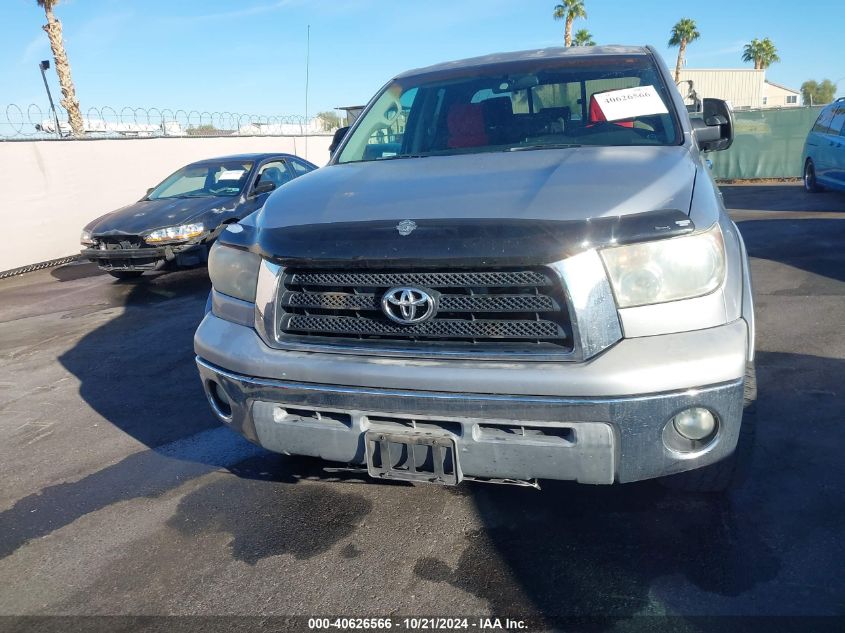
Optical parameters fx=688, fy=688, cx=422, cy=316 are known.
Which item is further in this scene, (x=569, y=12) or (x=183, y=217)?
(x=569, y=12)

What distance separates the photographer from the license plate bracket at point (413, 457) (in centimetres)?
243

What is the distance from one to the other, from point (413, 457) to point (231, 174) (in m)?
7.96

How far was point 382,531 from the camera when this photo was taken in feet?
9.68

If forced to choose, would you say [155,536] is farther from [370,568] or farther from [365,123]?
[365,123]

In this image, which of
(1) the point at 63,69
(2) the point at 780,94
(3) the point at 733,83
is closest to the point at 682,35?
(3) the point at 733,83

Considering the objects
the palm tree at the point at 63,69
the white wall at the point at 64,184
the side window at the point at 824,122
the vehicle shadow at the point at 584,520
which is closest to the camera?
the vehicle shadow at the point at 584,520

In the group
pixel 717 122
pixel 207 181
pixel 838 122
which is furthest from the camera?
pixel 838 122

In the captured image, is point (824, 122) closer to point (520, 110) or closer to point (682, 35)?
point (520, 110)

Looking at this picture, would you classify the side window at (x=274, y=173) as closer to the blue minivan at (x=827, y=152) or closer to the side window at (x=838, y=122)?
the blue minivan at (x=827, y=152)

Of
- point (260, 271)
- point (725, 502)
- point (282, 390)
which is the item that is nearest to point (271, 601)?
point (282, 390)

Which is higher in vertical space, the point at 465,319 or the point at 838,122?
the point at 465,319

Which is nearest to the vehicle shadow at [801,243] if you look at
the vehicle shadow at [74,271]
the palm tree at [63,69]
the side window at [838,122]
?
the side window at [838,122]

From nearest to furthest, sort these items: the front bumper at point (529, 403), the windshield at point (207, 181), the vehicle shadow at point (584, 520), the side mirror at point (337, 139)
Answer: the front bumper at point (529, 403)
the vehicle shadow at point (584, 520)
the side mirror at point (337, 139)
the windshield at point (207, 181)

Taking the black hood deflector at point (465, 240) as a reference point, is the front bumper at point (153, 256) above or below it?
below
